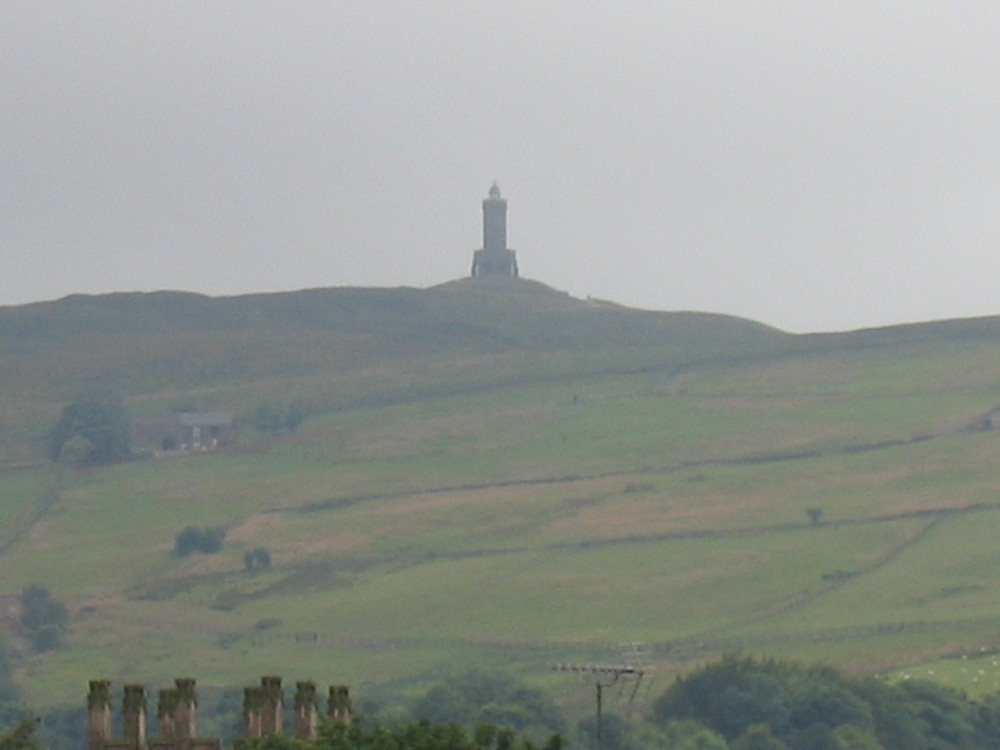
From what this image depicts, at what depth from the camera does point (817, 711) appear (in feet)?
522

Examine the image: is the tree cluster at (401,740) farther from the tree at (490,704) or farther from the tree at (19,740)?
the tree at (490,704)

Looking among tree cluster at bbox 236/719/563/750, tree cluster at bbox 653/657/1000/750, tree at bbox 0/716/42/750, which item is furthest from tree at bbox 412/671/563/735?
tree cluster at bbox 236/719/563/750

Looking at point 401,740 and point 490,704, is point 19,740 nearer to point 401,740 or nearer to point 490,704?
point 401,740

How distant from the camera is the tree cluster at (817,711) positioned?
15625cm

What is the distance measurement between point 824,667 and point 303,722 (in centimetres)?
10636

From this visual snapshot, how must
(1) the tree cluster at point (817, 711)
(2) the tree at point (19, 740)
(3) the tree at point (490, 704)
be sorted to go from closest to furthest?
(2) the tree at point (19, 740)
(1) the tree cluster at point (817, 711)
(3) the tree at point (490, 704)

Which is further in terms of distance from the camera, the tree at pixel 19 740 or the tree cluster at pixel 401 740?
the tree at pixel 19 740

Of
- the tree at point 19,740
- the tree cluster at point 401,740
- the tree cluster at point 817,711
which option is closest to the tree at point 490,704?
the tree cluster at point 817,711

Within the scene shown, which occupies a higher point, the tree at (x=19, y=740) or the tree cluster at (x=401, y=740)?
the tree cluster at (x=401, y=740)

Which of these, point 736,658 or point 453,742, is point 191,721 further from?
point 736,658

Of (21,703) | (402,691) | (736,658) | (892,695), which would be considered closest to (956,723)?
(892,695)

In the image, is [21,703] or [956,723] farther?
[21,703]

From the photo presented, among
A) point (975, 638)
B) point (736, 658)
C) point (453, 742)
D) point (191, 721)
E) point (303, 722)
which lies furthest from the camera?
point (975, 638)

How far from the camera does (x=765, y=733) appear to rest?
510ft
